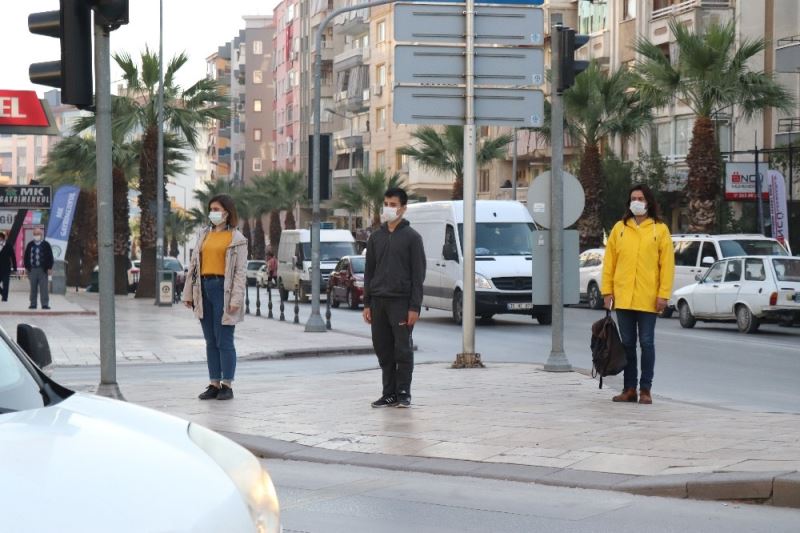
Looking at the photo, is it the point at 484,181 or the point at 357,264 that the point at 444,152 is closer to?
the point at 484,181

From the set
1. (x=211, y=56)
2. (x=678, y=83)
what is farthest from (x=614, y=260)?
(x=211, y=56)

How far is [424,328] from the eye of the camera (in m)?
30.6

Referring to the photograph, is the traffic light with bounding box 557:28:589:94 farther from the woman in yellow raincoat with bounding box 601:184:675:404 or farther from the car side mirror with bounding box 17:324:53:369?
the car side mirror with bounding box 17:324:53:369

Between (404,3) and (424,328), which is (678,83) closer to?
(424,328)

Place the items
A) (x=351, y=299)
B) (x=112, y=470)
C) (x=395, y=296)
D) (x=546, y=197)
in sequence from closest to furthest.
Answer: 1. (x=112, y=470)
2. (x=395, y=296)
3. (x=546, y=197)
4. (x=351, y=299)

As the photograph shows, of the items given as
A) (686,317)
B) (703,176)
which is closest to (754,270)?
(686,317)

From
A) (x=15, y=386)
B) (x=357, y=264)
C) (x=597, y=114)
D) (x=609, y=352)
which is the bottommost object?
(x=357, y=264)

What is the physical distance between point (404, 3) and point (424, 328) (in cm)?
1377

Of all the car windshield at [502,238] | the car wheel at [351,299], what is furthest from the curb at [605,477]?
the car wheel at [351,299]

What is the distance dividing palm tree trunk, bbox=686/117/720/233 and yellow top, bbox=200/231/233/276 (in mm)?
31095

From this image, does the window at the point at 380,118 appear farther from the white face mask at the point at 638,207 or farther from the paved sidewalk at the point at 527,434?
the white face mask at the point at 638,207

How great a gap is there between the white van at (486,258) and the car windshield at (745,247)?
5795 millimetres

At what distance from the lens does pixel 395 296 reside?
42.0 ft

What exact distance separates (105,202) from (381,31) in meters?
84.4
